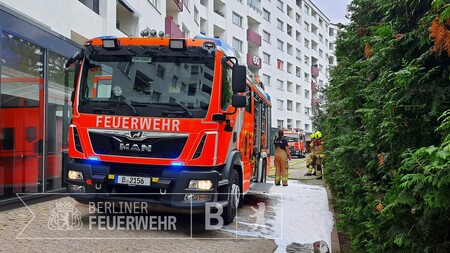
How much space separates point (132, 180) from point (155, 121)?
955mm

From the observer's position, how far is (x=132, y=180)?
19.1 ft

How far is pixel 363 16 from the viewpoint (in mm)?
4965

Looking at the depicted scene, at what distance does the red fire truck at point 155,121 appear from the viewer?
576 centimetres

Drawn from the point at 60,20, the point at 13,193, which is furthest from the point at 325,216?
the point at 60,20

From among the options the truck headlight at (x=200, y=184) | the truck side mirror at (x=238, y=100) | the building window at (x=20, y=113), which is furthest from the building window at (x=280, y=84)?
the truck headlight at (x=200, y=184)

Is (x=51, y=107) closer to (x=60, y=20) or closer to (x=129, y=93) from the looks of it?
(x=129, y=93)

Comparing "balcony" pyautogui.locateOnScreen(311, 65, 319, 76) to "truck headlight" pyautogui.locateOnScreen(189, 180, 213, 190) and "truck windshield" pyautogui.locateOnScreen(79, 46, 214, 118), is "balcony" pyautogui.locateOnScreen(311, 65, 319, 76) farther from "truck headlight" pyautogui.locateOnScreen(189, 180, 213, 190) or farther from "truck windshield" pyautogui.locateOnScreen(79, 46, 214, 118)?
"truck headlight" pyautogui.locateOnScreen(189, 180, 213, 190)

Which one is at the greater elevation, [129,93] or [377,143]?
[129,93]

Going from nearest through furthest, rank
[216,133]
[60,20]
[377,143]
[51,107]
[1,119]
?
[377,143]
[216,133]
[1,119]
[51,107]
[60,20]

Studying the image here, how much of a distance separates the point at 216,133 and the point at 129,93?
58.3 inches

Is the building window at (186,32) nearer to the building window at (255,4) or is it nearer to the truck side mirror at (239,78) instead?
the building window at (255,4)

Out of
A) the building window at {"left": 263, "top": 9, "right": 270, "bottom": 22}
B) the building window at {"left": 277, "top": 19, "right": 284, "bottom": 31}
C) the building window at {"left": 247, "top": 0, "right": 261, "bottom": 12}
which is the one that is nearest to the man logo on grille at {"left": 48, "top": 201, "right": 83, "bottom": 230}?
the building window at {"left": 247, "top": 0, "right": 261, "bottom": 12}

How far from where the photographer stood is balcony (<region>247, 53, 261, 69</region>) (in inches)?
1500

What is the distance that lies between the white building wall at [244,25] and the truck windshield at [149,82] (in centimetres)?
257
